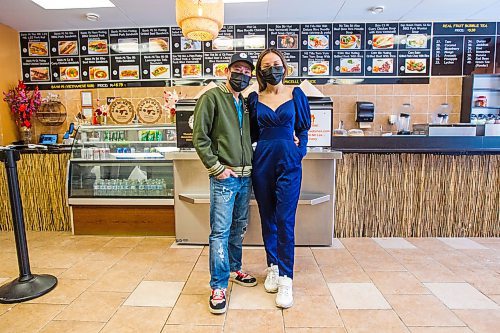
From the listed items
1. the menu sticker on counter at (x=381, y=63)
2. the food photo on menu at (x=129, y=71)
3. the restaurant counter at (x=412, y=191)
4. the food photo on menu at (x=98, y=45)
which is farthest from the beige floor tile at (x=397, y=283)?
the food photo on menu at (x=98, y=45)

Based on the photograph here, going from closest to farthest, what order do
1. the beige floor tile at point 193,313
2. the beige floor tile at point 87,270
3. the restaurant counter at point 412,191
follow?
the beige floor tile at point 193,313 < the beige floor tile at point 87,270 < the restaurant counter at point 412,191

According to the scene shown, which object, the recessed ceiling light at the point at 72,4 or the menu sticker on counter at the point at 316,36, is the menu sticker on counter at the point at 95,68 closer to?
the recessed ceiling light at the point at 72,4

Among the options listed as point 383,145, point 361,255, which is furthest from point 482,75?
point 361,255

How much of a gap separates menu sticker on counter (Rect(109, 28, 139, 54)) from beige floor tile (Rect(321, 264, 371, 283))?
168 inches

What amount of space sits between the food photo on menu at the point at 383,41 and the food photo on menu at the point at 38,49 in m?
5.00

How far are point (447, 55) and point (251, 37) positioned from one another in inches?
117

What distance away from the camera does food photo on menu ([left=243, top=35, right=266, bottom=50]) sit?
5062 millimetres

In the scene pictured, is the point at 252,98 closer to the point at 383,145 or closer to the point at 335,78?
the point at 383,145

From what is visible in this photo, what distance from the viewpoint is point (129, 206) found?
351 centimetres

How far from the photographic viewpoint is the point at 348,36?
5027mm

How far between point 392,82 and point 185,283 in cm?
429

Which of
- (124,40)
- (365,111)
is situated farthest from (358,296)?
(124,40)

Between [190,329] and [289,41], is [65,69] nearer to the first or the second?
[289,41]

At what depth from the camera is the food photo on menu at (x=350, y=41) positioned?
5.03 metres
